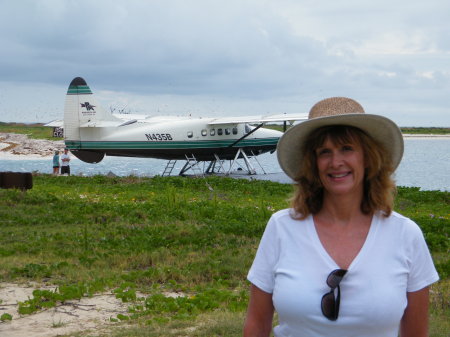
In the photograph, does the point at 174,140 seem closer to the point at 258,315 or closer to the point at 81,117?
the point at 81,117

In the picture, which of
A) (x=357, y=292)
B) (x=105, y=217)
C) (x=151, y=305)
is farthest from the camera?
(x=105, y=217)

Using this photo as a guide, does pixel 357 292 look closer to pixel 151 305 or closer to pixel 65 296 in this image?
pixel 151 305

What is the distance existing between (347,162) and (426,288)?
0.53m

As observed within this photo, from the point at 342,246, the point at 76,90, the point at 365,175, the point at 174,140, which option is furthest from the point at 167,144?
the point at 342,246

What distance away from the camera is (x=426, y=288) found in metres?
2.32

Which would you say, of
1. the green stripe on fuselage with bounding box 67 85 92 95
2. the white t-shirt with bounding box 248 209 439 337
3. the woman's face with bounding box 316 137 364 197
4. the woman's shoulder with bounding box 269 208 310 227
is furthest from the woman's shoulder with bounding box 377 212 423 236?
the green stripe on fuselage with bounding box 67 85 92 95

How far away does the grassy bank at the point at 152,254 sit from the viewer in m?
5.55

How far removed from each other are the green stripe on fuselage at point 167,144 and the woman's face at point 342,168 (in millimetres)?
24654

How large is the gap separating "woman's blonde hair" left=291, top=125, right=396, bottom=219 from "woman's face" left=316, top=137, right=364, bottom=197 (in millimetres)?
23

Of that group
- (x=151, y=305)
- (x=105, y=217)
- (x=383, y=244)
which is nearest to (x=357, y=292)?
(x=383, y=244)

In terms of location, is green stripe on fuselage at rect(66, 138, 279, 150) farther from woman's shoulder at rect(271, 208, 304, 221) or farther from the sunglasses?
the sunglasses

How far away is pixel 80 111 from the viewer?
28328 mm

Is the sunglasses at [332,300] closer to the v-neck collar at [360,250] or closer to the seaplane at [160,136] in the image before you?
the v-neck collar at [360,250]

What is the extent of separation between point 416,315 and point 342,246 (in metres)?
0.37
